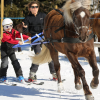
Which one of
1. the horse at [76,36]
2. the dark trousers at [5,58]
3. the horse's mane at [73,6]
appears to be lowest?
the dark trousers at [5,58]

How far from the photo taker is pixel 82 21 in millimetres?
3115

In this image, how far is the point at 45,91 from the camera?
4.23 metres

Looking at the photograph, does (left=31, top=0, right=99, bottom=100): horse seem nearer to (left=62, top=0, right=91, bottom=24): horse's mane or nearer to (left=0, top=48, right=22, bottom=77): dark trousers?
(left=62, top=0, right=91, bottom=24): horse's mane

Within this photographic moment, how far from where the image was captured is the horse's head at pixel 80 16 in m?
3.10

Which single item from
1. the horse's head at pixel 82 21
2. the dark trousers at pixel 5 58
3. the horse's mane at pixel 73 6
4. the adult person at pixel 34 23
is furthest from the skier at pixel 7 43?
the horse's head at pixel 82 21

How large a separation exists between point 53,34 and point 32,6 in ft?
4.54

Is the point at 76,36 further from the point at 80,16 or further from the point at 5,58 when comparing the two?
the point at 5,58

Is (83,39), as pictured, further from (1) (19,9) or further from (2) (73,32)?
(1) (19,9)

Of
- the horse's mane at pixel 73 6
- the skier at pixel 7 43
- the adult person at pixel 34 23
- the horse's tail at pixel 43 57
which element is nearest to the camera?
the horse's mane at pixel 73 6

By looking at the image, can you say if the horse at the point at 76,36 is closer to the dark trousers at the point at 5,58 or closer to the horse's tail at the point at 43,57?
the horse's tail at the point at 43,57

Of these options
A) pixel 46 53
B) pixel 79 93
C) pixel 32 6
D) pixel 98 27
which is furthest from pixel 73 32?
pixel 98 27

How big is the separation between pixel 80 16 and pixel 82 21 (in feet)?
0.27

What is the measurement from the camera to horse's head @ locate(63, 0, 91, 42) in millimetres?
3104

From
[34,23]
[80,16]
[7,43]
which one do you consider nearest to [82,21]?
[80,16]
